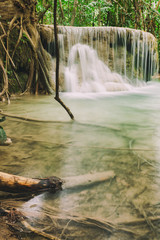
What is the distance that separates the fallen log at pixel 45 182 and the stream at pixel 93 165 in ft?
0.15

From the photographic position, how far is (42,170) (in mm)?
1412

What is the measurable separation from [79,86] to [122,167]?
5.09 metres

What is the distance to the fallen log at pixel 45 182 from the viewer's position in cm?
106

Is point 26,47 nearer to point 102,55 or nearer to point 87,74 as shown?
point 87,74

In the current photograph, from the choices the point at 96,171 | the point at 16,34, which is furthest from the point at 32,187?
the point at 16,34

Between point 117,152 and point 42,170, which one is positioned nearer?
point 42,170

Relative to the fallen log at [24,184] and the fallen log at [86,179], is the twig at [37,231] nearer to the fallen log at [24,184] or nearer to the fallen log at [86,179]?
the fallen log at [24,184]

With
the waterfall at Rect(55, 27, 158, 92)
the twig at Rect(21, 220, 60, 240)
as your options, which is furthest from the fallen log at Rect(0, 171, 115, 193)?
the waterfall at Rect(55, 27, 158, 92)

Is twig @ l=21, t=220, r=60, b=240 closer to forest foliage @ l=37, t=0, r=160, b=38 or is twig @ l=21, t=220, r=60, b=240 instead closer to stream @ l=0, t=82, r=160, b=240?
stream @ l=0, t=82, r=160, b=240

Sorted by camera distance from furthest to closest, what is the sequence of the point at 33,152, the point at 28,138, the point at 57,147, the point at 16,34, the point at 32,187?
1. the point at 16,34
2. the point at 28,138
3. the point at 57,147
4. the point at 33,152
5. the point at 32,187

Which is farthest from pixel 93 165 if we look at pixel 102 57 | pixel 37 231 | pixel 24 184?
pixel 102 57

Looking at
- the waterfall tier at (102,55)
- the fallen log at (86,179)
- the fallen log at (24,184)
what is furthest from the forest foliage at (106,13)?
the fallen log at (24,184)

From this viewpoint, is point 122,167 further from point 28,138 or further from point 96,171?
point 28,138

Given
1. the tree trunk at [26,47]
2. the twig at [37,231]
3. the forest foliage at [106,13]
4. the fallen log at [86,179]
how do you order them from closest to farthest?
the twig at [37,231] < the fallen log at [86,179] < the tree trunk at [26,47] < the forest foliage at [106,13]
